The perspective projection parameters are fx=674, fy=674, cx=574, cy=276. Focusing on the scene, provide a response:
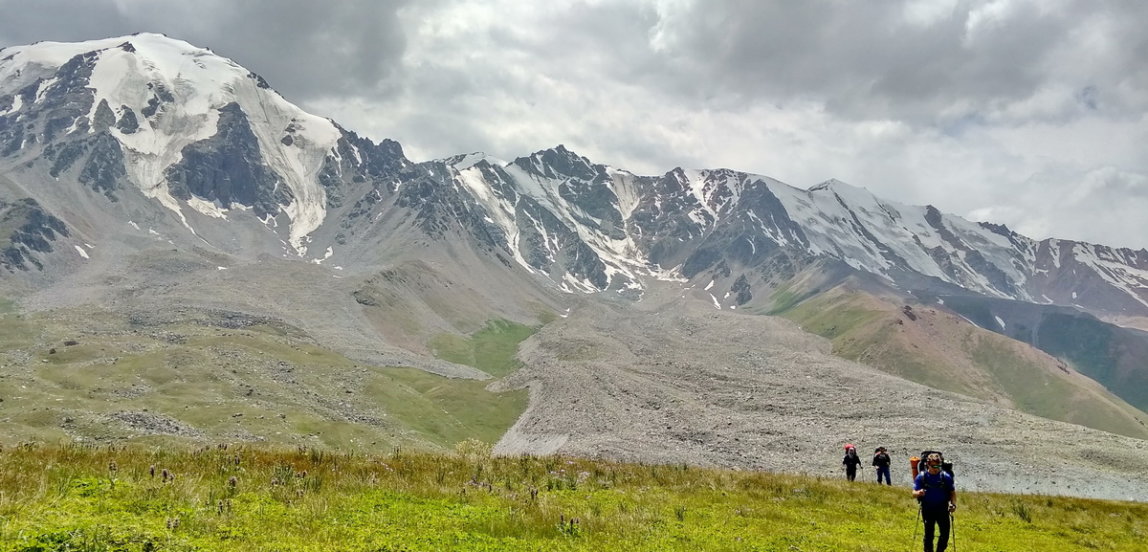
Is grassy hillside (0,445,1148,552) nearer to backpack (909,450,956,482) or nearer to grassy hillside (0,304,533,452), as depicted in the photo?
backpack (909,450,956,482)

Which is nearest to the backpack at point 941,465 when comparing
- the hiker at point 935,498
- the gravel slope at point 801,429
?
the hiker at point 935,498

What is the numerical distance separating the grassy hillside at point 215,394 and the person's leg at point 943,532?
79.3 m

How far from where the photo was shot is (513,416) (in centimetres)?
14150

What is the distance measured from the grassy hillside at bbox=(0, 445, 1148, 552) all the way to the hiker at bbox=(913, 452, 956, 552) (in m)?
0.94

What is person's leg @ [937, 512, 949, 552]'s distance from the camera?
59.0 ft

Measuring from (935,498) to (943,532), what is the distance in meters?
0.90

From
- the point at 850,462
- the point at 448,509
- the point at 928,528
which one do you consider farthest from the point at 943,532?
the point at 850,462

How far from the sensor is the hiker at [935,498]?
18.3 m

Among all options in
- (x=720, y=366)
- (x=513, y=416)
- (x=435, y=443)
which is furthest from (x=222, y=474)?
(x=720, y=366)

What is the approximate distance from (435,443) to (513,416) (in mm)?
29109

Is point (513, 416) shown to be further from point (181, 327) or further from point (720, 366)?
point (181, 327)

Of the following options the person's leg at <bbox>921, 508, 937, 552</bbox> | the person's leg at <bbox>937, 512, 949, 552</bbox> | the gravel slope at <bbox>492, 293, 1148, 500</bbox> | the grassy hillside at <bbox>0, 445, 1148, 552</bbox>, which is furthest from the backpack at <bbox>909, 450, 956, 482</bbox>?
the gravel slope at <bbox>492, 293, 1148, 500</bbox>

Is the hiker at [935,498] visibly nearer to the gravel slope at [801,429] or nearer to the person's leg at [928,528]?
the person's leg at [928,528]

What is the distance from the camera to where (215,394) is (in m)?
112
